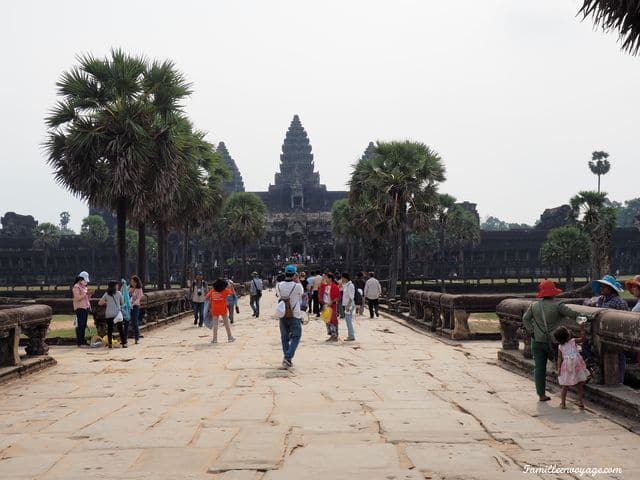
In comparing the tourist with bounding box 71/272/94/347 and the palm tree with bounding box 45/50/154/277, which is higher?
the palm tree with bounding box 45/50/154/277

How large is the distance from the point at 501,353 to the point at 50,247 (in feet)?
305

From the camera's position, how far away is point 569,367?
7645 millimetres

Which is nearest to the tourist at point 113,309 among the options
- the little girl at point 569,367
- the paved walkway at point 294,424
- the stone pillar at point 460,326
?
the paved walkway at point 294,424

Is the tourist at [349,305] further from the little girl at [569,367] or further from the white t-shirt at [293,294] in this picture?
the little girl at [569,367]

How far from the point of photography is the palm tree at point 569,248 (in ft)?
189

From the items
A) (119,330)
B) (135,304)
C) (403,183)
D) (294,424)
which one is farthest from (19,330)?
(403,183)

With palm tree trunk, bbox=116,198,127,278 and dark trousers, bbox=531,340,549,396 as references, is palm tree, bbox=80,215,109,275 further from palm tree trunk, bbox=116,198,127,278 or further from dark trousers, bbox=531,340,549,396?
dark trousers, bbox=531,340,549,396

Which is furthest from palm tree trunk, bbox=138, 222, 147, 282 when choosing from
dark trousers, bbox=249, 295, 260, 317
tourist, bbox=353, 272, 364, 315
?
tourist, bbox=353, 272, 364, 315

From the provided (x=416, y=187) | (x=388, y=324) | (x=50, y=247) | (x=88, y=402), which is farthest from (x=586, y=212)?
(x=50, y=247)

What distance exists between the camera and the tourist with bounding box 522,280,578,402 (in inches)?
323

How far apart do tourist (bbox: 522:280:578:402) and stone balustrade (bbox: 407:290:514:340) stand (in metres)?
6.00

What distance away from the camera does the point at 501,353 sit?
1148 centimetres

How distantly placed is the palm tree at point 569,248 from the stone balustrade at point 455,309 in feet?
136

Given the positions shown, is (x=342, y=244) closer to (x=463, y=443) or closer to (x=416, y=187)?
(x=416, y=187)
